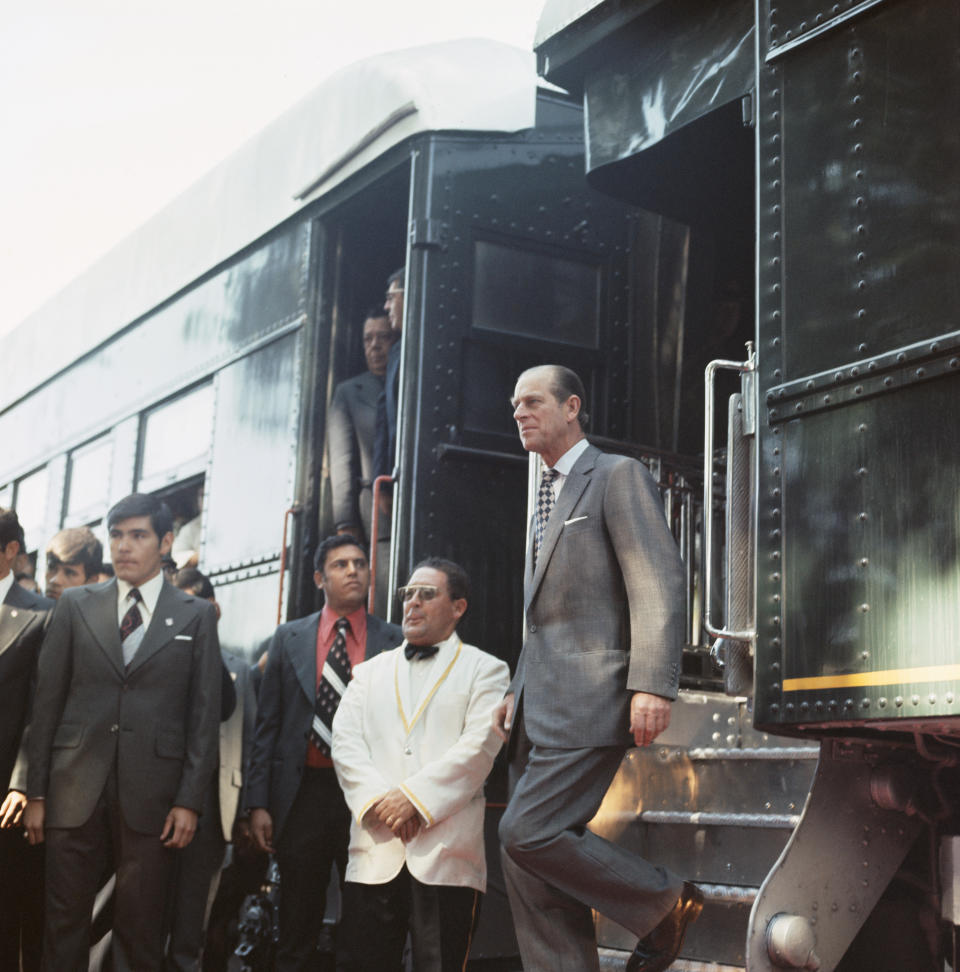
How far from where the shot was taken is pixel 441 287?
5.29 m

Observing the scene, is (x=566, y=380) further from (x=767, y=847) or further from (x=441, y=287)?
(x=441, y=287)

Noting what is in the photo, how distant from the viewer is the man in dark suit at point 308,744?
14.5 feet

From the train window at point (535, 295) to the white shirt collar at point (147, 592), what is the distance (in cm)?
166

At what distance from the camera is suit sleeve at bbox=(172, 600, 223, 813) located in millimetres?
4277

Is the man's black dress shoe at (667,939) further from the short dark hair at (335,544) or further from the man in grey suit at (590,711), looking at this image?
the short dark hair at (335,544)

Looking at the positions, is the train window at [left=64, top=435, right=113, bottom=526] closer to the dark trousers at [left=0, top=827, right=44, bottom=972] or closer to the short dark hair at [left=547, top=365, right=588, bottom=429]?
the dark trousers at [left=0, top=827, right=44, bottom=972]

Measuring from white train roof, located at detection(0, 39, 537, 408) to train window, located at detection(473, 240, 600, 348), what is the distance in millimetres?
544

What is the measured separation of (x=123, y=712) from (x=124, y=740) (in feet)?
0.30

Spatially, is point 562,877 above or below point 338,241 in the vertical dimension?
below

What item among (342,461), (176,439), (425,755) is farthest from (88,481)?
(425,755)

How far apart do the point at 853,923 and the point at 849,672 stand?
0.73 meters

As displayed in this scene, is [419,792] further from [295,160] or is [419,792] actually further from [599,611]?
[295,160]

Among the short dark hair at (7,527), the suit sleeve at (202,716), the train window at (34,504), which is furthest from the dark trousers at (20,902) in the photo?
the train window at (34,504)

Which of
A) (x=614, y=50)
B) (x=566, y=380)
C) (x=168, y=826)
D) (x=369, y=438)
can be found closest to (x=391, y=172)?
(x=369, y=438)
